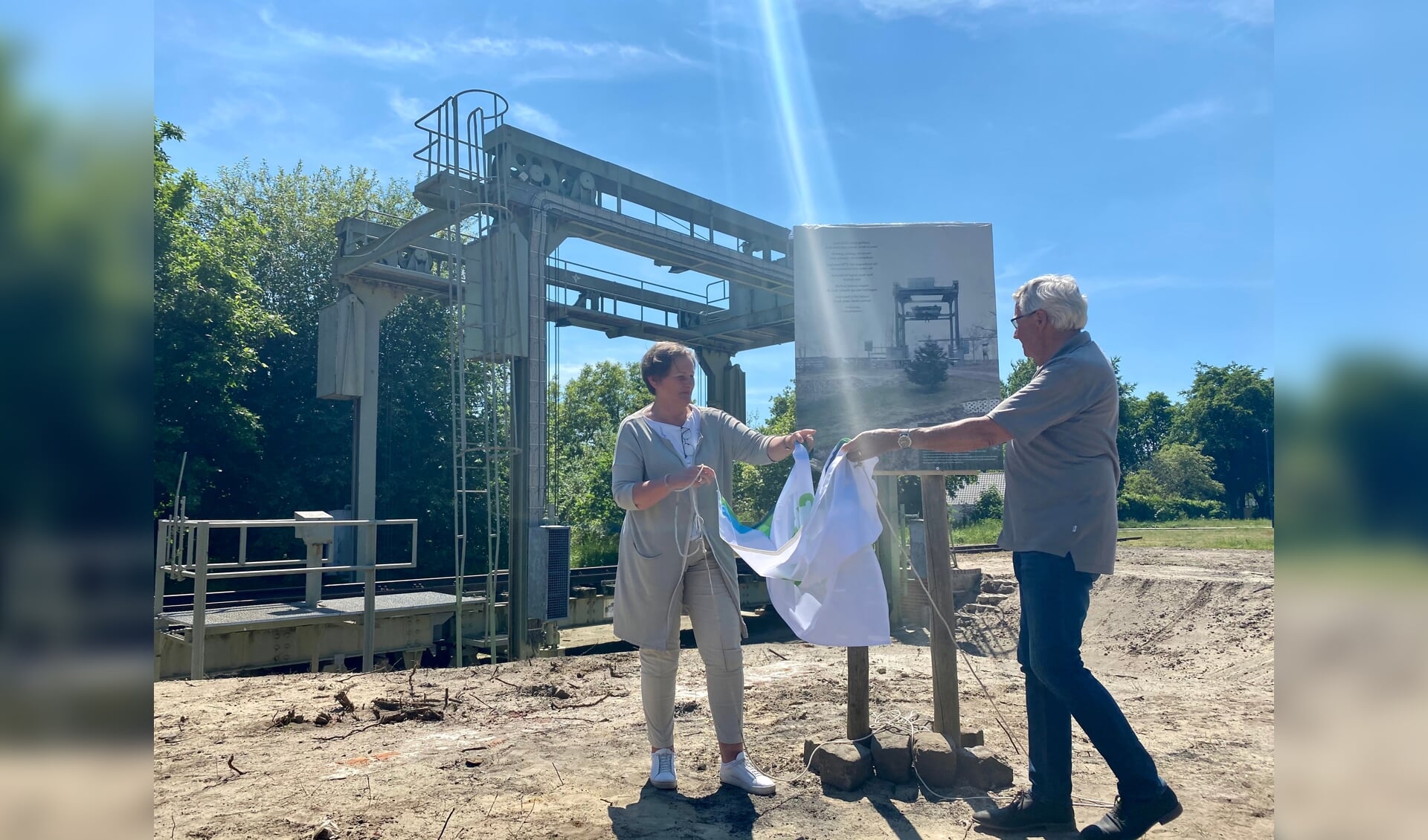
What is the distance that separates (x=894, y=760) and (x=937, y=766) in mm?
192

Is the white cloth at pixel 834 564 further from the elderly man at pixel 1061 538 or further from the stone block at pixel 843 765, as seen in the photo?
the elderly man at pixel 1061 538

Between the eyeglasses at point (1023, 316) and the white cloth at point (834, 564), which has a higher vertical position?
the eyeglasses at point (1023, 316)

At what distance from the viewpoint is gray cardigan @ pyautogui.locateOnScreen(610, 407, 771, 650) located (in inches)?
143

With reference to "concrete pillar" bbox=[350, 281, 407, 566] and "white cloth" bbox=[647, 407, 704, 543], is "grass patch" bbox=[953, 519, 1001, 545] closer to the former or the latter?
"concrete pillar" bbox=[350, 281, 407, 566]

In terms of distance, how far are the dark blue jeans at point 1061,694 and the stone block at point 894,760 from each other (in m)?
0.65

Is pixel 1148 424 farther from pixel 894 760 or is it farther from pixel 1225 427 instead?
pixel 894 760

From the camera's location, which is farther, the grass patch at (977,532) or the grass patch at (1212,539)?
the grass patch at (977,532)

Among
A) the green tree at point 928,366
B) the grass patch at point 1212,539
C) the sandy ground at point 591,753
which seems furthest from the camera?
the grass patch at point 1212,539

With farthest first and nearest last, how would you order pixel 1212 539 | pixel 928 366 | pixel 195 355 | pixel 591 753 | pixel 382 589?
pixel 1212 539 → pixel 195 355 → pixel 382 589 → pixel 928 366 → pixel 591 753

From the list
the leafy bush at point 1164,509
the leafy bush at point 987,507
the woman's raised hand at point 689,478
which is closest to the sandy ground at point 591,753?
the woman's raised hand at point 689,478

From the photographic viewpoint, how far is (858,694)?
13.2 feet

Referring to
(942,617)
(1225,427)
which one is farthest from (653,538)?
(1225,427)

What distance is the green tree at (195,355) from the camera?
16750 millimetres
